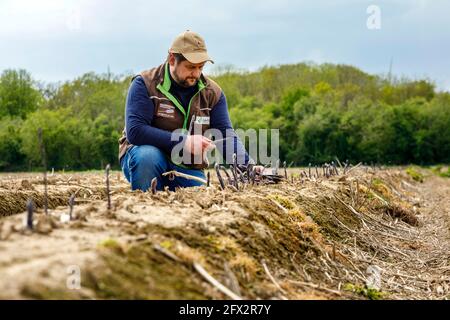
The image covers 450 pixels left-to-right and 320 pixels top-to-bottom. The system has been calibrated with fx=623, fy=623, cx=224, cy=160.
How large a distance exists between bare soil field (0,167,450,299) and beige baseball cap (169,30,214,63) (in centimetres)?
128

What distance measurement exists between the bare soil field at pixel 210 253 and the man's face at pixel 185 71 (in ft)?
3.85

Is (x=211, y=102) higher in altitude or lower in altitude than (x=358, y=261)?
higher

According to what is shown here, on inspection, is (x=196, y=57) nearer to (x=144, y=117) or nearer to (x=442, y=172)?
(x=144, y=117)

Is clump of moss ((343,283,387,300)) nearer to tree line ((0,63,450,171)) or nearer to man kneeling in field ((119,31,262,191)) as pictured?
man kneeling in field ((119,31,262,191))

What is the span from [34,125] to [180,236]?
54116 mm

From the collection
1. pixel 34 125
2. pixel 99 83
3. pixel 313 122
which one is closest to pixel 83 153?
pixel 34 125

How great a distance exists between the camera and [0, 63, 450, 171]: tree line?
179 ft

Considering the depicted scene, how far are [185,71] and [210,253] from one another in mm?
2952

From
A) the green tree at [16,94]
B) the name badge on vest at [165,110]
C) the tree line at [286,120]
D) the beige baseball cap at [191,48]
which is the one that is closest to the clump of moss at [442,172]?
the tree line at [286,120]

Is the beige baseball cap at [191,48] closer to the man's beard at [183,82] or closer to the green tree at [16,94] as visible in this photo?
the man's beard at [183,82]

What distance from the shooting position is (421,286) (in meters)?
4.68

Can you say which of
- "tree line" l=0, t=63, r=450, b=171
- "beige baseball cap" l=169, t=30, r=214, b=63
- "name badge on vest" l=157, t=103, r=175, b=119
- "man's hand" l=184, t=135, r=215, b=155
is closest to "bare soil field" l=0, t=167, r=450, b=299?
"man's hand" l=184, t=135, r=215, b=155

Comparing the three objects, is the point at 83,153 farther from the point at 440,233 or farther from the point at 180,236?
the point at 180,236
